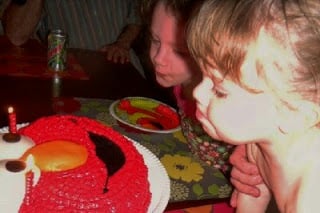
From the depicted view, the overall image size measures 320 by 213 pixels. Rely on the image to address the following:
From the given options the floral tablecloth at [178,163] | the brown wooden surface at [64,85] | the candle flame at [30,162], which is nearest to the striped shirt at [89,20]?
the brown wooden surface at [64,85]

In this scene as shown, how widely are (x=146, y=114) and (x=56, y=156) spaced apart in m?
0.63

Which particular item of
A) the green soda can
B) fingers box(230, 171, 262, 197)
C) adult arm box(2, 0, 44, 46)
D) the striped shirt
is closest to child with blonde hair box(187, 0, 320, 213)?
fingers box(230, 171, 262, 197)

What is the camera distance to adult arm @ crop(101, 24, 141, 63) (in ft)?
6.05

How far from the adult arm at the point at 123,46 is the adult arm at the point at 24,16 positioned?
13.5 inches

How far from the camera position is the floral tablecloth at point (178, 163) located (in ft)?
3.45

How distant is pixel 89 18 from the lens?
2377 mm

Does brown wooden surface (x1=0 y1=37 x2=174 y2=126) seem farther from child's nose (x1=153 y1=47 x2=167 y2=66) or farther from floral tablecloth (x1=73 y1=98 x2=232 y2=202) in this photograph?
child's nose (x1=153 y1=47 x2=167 y2=66)

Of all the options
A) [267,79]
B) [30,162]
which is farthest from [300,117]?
[30,162]

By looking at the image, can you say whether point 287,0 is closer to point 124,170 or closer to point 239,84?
point 239,84

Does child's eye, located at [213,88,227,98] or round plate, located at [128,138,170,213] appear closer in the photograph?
child's eye, located at [213,88,227,98]

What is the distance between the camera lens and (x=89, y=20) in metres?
2.38

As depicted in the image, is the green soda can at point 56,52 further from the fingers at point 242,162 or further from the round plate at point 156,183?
the fingers at point 242,162

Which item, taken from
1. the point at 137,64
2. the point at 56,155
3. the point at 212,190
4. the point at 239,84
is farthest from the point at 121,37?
the point at 239,84

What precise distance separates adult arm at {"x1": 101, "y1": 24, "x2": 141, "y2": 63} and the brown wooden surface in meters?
0.04
